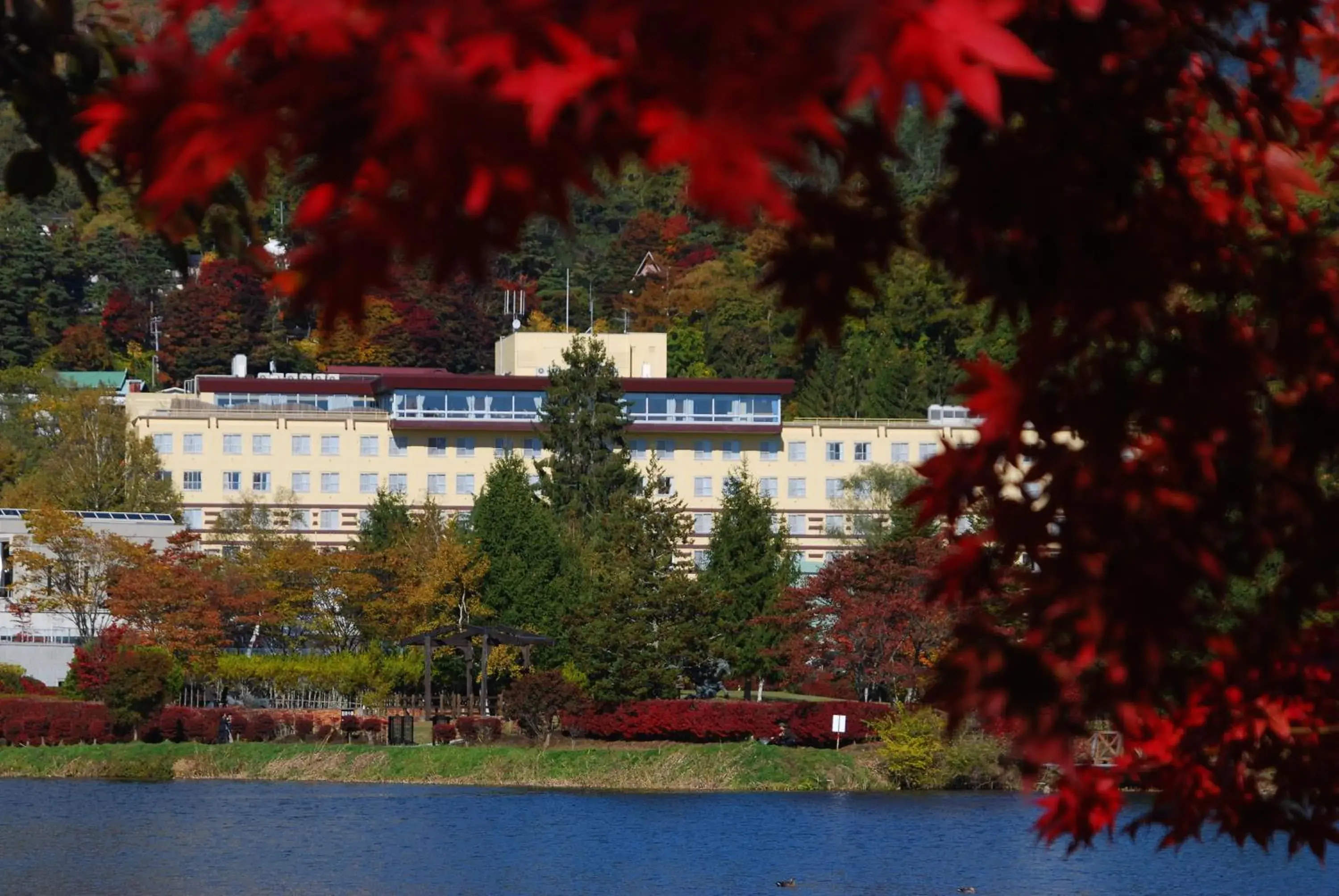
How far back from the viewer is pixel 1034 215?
2869 mm

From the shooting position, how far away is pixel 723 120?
1992 mm

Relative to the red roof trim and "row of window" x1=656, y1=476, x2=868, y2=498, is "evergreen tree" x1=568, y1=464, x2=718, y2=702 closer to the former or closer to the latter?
"row of window" x1=656, y1=476, x2=868, y2=498

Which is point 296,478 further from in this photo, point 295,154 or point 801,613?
point 295,154

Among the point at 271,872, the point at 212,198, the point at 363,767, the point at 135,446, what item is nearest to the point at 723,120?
the point at 212,198

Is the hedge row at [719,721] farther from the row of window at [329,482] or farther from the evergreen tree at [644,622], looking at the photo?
the row of window at [329,482]

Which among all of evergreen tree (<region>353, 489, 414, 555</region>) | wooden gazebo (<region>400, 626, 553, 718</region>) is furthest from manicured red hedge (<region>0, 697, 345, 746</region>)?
evergreen tree (<region>353, 489, 414, 555</region>)

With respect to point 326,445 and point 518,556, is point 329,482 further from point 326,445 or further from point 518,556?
point 518,556

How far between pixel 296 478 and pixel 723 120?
7504 cm

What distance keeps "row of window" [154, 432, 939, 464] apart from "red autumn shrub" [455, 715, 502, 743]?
34.8 meters

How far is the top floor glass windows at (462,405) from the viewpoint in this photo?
74938mm

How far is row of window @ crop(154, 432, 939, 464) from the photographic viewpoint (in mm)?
75188

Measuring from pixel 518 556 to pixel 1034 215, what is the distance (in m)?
49.3

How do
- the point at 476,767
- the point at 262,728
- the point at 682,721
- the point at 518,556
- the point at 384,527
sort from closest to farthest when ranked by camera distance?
the point at 476,767
the point at 262,728
the point at 682,721
the point at 518,556
the point at 384,527

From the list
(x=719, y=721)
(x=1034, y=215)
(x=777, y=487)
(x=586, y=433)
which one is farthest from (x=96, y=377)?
(x=1034, y=215)
